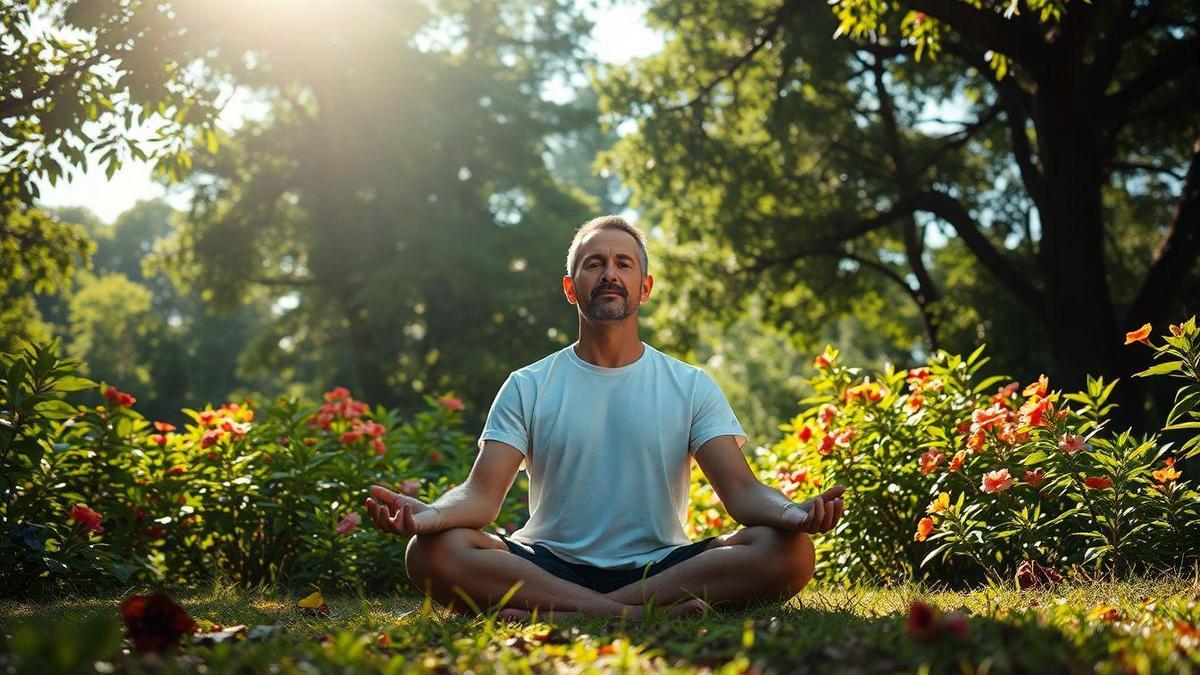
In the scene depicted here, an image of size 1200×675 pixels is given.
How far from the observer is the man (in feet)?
12.1

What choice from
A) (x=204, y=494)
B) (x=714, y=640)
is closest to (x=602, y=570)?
(x=714, y=640)

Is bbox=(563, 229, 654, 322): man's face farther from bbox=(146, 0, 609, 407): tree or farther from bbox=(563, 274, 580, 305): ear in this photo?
bbox=(146, 0, 609, 407): tree

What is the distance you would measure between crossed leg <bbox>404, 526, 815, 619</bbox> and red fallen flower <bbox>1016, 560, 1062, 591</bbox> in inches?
43.3

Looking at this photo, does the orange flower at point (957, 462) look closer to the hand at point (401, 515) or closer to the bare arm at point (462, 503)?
the bare arm at point (462, 503)

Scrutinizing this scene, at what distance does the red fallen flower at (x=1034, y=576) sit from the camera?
409cm

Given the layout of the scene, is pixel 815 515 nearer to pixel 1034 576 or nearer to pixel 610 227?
pixel 1034 576

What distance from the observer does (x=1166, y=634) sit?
264cm

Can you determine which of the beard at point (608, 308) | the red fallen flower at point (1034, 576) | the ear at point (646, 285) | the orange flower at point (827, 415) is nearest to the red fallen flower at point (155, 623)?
the beard at point (608, 308)

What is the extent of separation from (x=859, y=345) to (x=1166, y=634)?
99.8ft

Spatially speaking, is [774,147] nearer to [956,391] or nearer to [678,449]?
[956,391]

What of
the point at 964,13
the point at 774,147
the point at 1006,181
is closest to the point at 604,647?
the point at 964,13

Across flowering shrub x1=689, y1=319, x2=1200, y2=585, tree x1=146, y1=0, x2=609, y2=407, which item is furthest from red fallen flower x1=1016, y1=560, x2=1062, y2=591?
tree x1=146, y1=0, x2=609, y2=407

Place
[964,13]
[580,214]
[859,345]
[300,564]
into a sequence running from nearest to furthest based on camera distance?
[300,564]
[964,13]
[580,214]
[859,345]

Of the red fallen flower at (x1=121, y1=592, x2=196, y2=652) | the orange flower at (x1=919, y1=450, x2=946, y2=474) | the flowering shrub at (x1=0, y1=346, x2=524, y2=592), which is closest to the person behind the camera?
the red fallen flower at (x1=121, y1=592, x2=196, y2=652)
